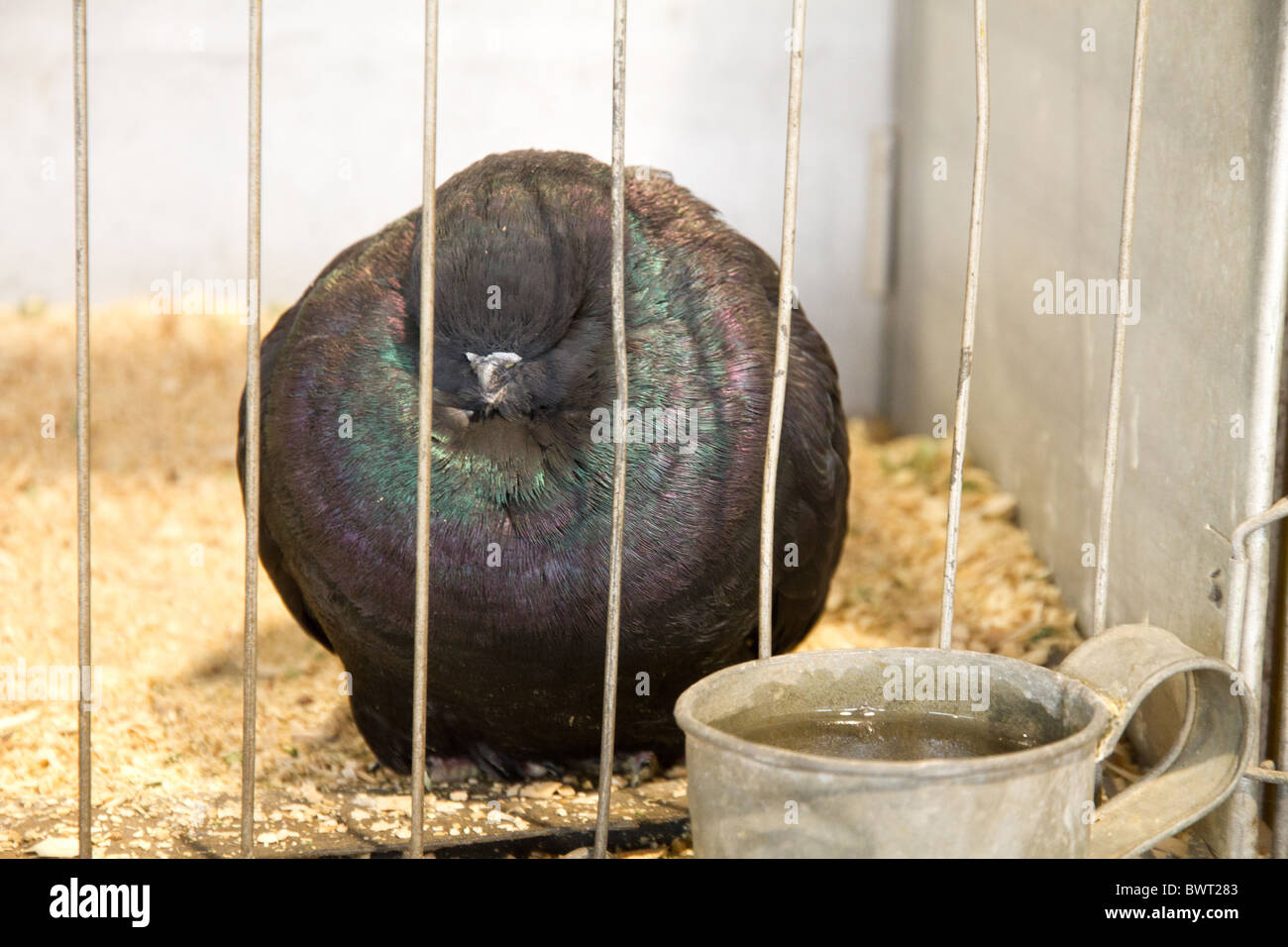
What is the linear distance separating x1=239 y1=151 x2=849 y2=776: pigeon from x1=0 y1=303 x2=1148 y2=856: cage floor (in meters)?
0.36

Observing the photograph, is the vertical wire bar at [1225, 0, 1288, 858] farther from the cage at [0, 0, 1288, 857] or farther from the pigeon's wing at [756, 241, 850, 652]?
the pigeon's wing at [756, 241, 850, 652]

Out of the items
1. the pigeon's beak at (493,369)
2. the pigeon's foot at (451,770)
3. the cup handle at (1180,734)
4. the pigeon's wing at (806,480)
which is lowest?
the pigeon's foot at (451,770)

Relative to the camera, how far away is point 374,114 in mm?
6766

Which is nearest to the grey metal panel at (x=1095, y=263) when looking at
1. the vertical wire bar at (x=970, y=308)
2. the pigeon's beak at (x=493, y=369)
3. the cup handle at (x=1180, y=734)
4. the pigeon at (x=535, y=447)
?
the cup handle at (x=1180, y=734)

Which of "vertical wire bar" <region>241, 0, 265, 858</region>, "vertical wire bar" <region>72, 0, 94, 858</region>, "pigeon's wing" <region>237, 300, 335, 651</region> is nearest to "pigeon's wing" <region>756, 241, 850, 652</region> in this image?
"pigeon's wing" <region>237, 300, 335, 651</region>

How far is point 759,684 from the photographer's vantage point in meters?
2.61

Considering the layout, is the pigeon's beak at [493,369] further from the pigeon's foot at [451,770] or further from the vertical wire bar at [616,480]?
the pigeon's foot at [451,770]

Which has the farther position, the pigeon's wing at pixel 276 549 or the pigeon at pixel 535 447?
the pigeon's wing at pixel 276 549

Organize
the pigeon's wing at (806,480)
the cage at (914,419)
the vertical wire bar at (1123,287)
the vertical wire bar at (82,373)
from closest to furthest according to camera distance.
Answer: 1. the vertical wire bar at (82,373)
2. the vertical wire bar at (1123,287)
3. the cage at (914,419)
4. the pigeon's wing at (806,480)

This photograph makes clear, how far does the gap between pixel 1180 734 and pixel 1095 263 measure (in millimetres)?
1708

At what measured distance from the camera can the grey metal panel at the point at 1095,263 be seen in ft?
9.87

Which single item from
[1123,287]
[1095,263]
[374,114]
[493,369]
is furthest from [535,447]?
[374,114]

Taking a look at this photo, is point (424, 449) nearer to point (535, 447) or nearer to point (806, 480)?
point (535, 447)

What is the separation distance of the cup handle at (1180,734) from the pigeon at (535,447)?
851mm
